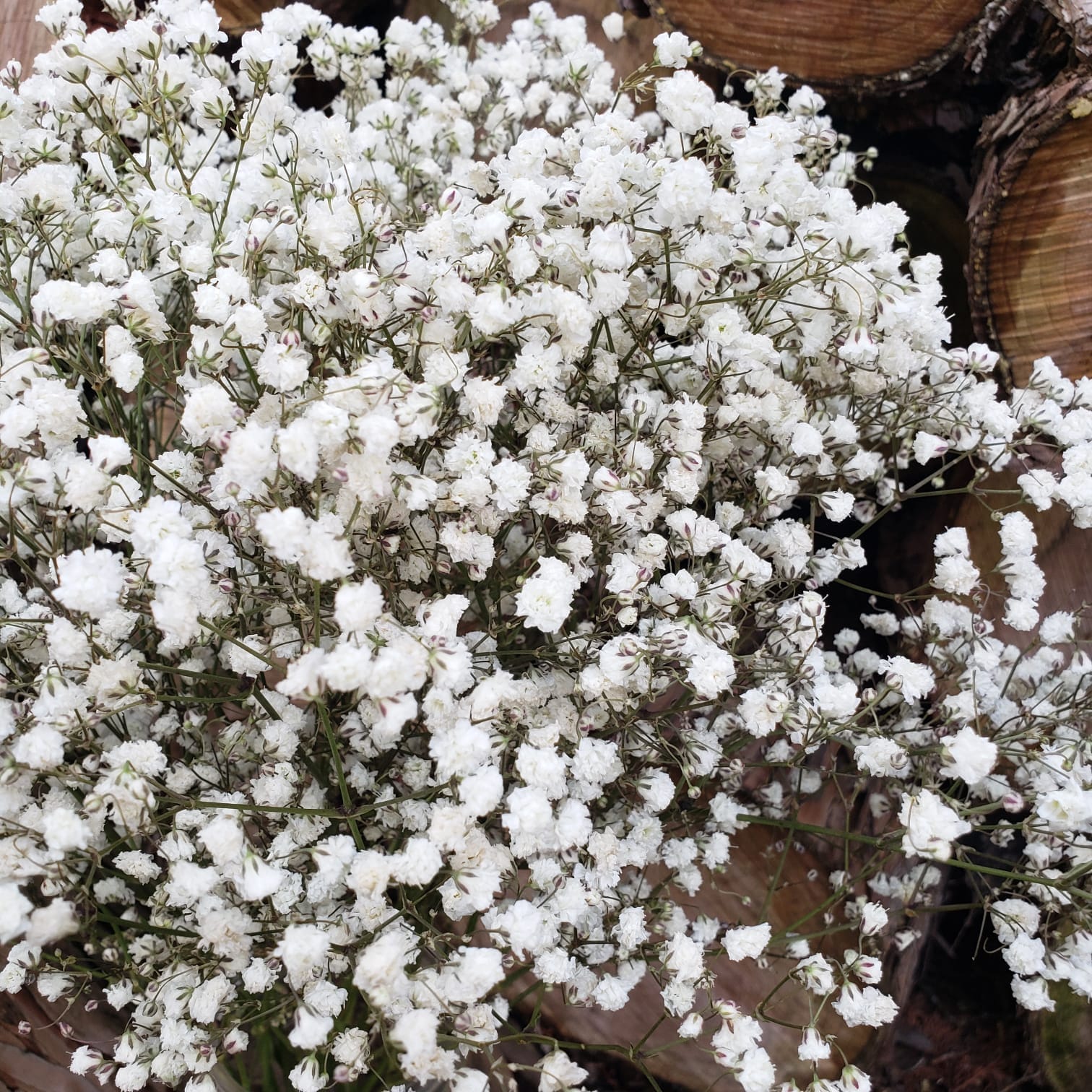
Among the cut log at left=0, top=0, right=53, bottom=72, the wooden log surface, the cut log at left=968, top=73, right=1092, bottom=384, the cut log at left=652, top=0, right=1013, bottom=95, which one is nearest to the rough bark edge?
the cut log at left=968, top=73, right=1092, bottom=384

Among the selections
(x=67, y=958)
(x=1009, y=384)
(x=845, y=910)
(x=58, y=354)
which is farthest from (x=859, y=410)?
(x=67, y=958)

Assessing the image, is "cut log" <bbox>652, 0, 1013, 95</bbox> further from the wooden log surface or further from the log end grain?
the wooden log surface

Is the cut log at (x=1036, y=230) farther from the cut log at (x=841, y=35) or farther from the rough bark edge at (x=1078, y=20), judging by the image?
the cut log at (x=841, y=35)

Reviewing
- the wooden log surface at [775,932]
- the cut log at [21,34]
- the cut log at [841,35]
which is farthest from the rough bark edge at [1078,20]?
the cut log at [21,34]

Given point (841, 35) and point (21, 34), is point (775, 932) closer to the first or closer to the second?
point (841, 35)

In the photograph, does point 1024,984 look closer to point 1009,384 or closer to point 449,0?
point 1009,384
